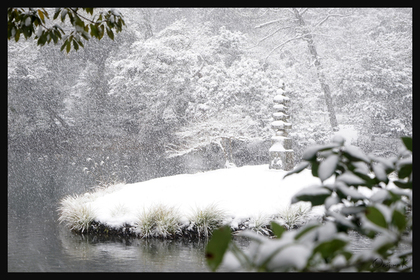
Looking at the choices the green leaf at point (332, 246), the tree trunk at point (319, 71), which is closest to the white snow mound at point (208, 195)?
the green leaf at point (332, 246)

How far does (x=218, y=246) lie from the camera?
1.44ft

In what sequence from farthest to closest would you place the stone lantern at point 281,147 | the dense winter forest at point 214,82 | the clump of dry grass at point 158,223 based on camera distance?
the dense winter forest at point 214,82 → the stone lantern at point 281,147 → the clump of dry grass at point 158,223

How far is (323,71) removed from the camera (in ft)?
29.2

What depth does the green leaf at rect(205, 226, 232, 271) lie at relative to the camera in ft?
1.43

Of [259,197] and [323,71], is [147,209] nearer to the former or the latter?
[259,197]

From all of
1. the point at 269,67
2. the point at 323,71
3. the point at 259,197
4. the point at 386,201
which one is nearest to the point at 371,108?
the point at 323,71

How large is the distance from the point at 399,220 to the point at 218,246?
0.26m

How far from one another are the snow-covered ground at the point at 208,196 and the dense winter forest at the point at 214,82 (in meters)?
3.10

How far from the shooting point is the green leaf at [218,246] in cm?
44

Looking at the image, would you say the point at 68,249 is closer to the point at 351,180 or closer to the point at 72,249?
the point at 72,249

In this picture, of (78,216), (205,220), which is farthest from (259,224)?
(78,216)

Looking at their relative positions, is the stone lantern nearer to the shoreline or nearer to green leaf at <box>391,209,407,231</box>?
the shoreline

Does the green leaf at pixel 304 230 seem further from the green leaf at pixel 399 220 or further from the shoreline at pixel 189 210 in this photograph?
the shoreline at pixel 189 210
